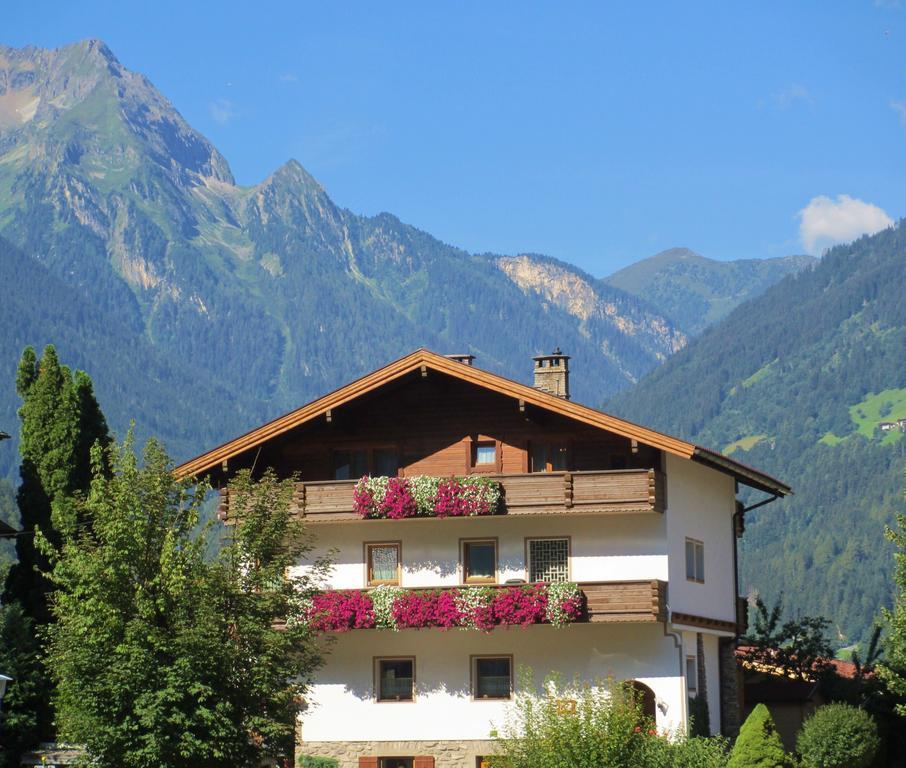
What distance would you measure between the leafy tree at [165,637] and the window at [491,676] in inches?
458

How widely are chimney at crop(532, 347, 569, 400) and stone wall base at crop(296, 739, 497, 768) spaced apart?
11.0 m

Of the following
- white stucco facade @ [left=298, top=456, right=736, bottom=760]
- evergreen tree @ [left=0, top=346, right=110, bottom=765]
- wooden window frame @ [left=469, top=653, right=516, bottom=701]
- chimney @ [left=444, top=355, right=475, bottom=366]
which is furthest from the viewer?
chimney @ [left=444, top=355, right=475, bottom=366]

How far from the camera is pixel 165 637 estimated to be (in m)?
33.2

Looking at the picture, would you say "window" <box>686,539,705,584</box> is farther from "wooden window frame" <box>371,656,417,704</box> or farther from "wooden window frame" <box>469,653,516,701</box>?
"wooden window frame" <box>371,656,417,704</box>

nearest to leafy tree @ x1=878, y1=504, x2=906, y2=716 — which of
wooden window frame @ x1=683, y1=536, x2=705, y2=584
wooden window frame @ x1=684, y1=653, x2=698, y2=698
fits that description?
wooden window frame @ x1=684, y1=653, x2=698, y2=698

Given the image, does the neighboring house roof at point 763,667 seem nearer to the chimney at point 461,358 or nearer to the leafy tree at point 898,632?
the leafy tree at point 898,632

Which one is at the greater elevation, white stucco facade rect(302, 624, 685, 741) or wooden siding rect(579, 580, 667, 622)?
wooden siding rect(579, 580, 667, 622)

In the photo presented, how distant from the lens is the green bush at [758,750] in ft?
132

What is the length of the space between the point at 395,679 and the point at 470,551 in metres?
3.88

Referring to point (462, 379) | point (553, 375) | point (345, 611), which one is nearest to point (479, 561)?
point (345, 611)

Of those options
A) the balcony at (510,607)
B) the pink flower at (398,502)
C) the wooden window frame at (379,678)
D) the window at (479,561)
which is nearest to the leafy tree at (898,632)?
the balcony at (510,607)

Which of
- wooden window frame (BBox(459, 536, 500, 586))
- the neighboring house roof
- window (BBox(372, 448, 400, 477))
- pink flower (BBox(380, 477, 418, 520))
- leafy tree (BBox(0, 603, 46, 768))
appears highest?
window (BBox(372, 448, 400, 477))

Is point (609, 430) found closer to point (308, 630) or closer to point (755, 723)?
point (755, 723)

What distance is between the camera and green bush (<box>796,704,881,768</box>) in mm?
47281
